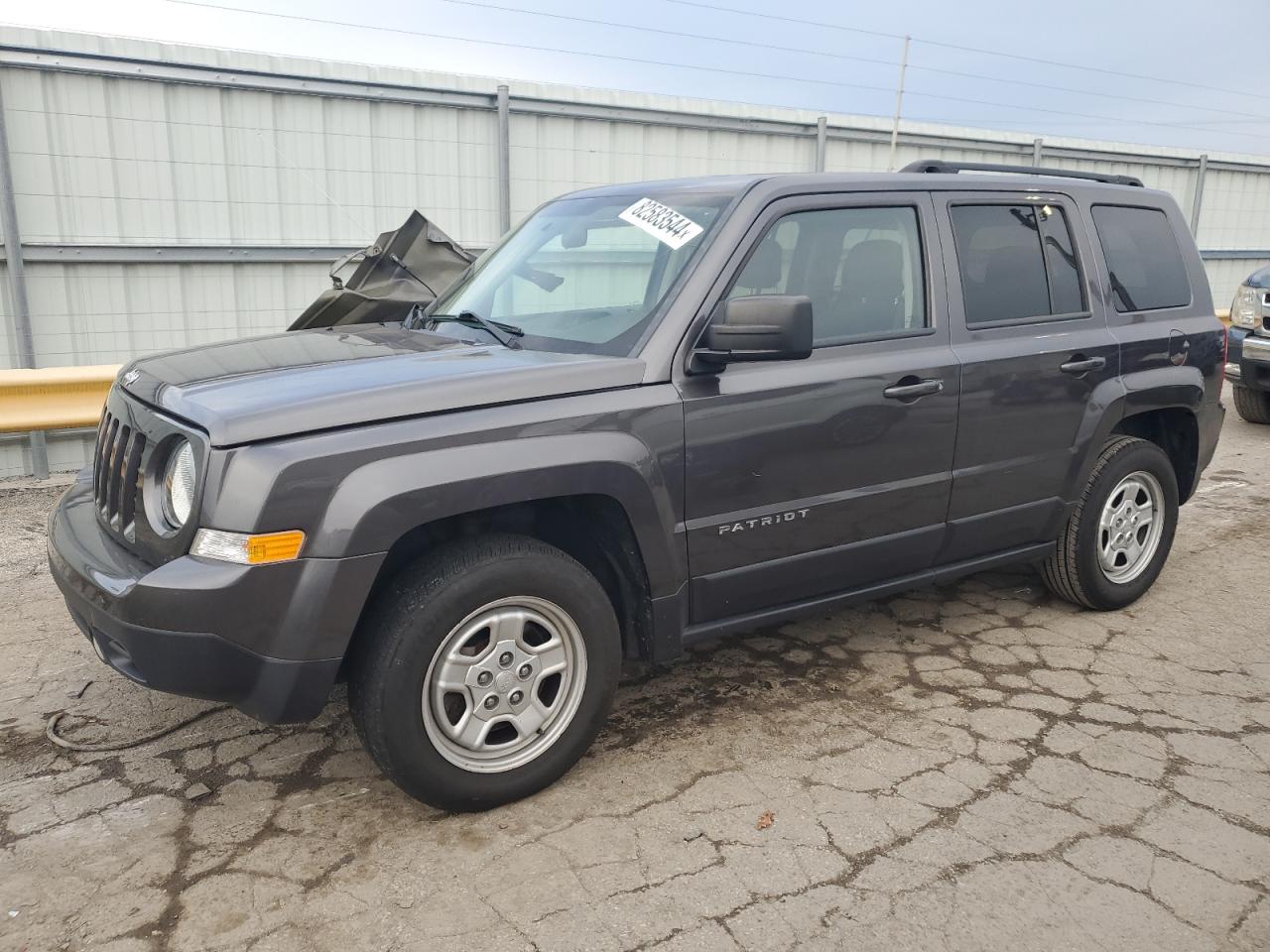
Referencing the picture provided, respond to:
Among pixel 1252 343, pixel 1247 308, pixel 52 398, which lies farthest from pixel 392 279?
pixel 1247 308

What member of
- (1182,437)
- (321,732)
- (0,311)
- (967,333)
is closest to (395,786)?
(321,732)

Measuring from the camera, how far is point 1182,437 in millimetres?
4934

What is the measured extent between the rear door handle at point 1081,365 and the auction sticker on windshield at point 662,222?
1.72 meters

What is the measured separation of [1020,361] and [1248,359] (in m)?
6.45

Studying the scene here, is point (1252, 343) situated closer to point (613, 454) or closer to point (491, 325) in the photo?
point (491, 325)

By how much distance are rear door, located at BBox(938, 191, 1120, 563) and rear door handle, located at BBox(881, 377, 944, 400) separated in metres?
0.15

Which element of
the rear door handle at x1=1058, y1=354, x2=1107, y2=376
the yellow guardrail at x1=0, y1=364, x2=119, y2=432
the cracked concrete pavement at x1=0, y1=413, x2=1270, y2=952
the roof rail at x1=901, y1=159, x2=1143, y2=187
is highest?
the roof rail at x1=901, y1=159, x2=1143, y2=187

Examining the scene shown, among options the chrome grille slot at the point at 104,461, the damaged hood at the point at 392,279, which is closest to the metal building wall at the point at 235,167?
the damaged hood at the point at 392,279

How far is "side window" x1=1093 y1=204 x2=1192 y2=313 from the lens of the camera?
178 inches

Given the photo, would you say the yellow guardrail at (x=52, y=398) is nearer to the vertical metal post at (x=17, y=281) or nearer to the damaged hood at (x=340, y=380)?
the vertical metal post at (x=17, y=281)

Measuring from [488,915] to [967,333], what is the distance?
269cm

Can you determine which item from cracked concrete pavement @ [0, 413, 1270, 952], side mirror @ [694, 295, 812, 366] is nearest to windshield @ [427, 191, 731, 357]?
side mirror @ [694, 295, 812, 366]

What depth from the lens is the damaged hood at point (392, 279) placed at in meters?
5.88

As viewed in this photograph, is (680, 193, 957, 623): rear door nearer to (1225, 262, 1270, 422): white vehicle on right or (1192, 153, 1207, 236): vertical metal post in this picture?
(1225, 262, 1270, 422): white vehicle on right
